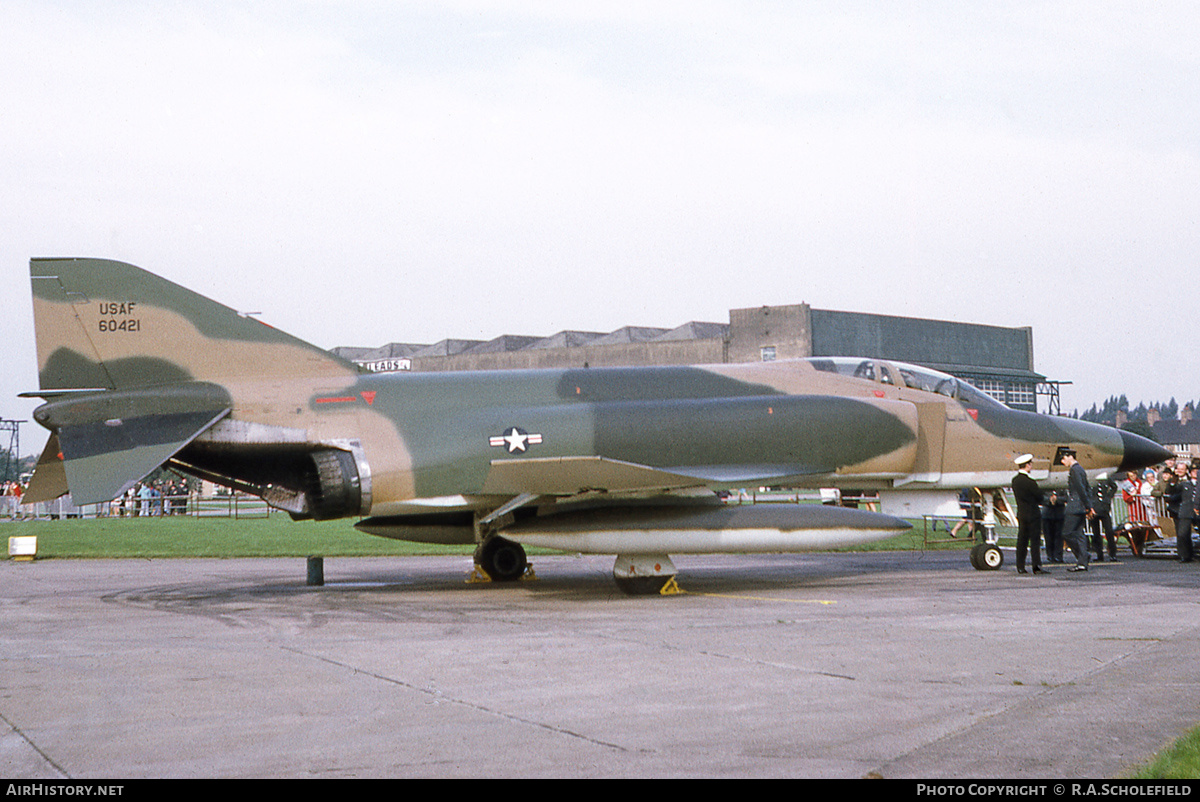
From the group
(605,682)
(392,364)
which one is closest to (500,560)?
(605,682)

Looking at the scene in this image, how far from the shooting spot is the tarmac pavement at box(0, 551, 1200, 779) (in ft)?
17.0

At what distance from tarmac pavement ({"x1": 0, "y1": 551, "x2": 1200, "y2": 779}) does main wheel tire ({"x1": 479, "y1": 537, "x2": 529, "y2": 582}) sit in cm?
181

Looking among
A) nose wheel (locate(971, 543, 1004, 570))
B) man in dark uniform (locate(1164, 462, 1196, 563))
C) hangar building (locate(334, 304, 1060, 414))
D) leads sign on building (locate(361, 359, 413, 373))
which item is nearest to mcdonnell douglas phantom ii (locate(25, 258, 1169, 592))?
nose wheel (locate(971, 543, 1004, 570))

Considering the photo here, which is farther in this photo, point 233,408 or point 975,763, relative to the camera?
point 233,408

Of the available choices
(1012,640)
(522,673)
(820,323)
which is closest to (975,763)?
(522,673)

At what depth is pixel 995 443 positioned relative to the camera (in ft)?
50.2

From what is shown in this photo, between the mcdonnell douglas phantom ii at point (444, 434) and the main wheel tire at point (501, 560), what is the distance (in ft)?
1.58

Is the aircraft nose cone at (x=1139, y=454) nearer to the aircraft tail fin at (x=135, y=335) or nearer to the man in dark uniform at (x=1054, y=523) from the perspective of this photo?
the man in dark uniform at (x=1054, y=523)

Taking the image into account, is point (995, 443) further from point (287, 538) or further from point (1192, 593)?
point (287, 538)

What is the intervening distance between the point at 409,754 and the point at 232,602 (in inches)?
327

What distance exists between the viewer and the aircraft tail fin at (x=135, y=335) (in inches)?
516

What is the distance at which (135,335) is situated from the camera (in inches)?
527

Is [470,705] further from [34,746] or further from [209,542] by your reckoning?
[209,542]

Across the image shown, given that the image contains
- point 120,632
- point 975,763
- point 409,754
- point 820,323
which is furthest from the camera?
point 820,323
